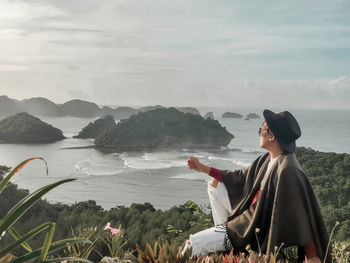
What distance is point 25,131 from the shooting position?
92.2 meters

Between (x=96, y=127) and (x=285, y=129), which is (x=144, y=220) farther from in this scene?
(x=96, y=127)

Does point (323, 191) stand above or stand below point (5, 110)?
below

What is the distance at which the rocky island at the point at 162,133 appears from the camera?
279 ft

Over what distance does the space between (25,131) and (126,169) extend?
39.1 metres

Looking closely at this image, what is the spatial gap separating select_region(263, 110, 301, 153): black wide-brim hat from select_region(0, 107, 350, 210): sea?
34161 mm

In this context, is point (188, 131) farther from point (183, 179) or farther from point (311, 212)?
point (311, 212)

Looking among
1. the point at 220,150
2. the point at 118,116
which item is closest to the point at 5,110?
the point at 118,116

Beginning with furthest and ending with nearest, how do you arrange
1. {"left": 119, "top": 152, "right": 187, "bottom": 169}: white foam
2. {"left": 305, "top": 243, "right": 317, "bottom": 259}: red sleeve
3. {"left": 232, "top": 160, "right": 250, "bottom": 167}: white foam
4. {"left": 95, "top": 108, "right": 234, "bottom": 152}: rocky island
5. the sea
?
1. {"left": 95, "top": 108, "right": 234, "bottom": 152}: rocky island
2. {"left": 119, "top": 152, "right": 187, "bottom": 169}: white foam
3. {"left": 232, "top": 160, "right": 250, "bottom": 167}: white foam
4. the sea
5. {"left": 305, "top": 243, "right": 317, "bottom": 259}: red sleeve

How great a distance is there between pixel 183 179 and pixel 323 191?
37.6m

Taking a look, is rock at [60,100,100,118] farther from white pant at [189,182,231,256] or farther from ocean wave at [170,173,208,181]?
white pant at [189,182,231,256]

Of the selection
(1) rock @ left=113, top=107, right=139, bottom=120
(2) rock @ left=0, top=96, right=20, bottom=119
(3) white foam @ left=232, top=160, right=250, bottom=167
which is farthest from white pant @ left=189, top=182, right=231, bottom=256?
(1) rock @ left=113, top=107, right=139, bottom=120

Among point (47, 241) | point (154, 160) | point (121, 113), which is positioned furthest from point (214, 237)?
point (121, 113)

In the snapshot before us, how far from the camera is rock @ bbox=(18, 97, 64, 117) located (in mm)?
134125

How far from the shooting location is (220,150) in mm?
85062
